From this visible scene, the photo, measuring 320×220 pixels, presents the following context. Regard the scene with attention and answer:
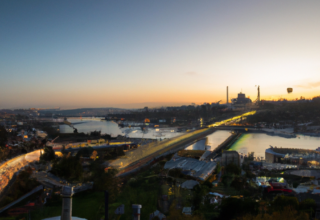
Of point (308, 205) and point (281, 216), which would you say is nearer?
point (281, 216)

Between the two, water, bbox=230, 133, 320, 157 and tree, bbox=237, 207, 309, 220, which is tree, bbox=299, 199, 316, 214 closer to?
tree, bbox=237, 207, 309, 220

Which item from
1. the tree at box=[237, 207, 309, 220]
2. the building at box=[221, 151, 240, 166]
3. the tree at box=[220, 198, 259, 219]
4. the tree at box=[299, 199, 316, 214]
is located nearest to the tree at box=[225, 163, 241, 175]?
the building at box=[221, 151, 240, 166]

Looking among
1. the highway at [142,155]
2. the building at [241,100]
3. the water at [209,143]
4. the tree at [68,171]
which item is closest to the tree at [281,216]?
the tree at [68,171]

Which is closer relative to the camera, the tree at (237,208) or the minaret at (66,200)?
the minaret at (66,200)

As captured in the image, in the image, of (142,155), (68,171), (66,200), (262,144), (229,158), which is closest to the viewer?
(66,200)

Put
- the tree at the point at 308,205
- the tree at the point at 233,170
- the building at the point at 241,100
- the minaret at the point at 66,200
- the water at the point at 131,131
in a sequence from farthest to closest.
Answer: the building at the point at 241,100 → the water at the point at 131,131 → the tree at the point at 233,170 → the tree at the point at 308,205 → the minaret at the point at 66,200

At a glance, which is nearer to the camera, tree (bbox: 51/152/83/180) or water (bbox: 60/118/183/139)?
tree (bbox: 51/152/83/180)

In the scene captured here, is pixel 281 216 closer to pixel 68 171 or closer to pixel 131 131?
pixel 68 171

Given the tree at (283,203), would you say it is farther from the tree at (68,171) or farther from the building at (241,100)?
the building at (241,100)

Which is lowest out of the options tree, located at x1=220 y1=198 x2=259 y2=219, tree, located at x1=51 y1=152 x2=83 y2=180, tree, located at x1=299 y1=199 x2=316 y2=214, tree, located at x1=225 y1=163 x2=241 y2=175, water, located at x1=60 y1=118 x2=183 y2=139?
water, located at x1=60 y1=118 x2=183 y2=139

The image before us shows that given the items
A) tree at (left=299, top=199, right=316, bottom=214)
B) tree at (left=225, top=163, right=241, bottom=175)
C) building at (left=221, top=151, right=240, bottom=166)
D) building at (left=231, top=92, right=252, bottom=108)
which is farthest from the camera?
building at (left=231, top=92, right=252, bottom=108)

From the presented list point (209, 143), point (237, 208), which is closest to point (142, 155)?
point (237, 208)
